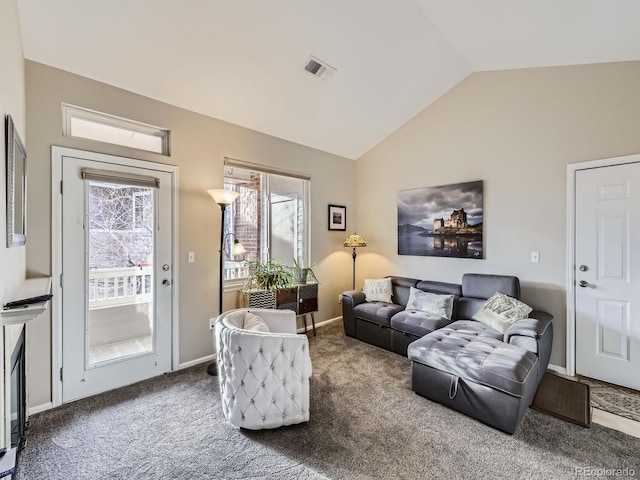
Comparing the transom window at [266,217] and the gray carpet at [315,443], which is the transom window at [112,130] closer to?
the transom window at [266,217]

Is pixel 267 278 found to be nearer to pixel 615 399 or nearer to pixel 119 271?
pixel 119 271

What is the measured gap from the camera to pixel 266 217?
3.94 meters

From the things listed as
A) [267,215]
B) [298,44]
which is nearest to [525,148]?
[298,44]

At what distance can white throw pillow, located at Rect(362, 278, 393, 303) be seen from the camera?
13.2ft

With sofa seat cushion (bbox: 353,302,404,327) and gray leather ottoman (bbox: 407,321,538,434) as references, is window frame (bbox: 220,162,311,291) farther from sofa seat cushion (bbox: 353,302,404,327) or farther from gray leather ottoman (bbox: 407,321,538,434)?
gray leather ottoman (bbox: 407,321,538,434)

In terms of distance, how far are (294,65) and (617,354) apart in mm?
Result: 4145

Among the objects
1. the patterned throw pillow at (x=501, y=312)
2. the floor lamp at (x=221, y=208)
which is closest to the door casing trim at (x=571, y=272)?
the patterned throw pillow at (x=501, y=312)

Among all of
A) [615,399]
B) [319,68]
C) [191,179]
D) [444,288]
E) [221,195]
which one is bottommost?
[615,399]

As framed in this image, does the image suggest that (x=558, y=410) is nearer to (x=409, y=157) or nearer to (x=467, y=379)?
(x=467, y=379)

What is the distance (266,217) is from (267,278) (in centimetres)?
97

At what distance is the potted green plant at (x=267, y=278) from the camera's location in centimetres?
334

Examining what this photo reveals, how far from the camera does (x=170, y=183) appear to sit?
2947mm

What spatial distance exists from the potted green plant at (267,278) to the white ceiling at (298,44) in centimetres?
171

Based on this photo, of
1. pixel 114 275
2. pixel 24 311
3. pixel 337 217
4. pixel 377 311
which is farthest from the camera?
pixel 337 217
